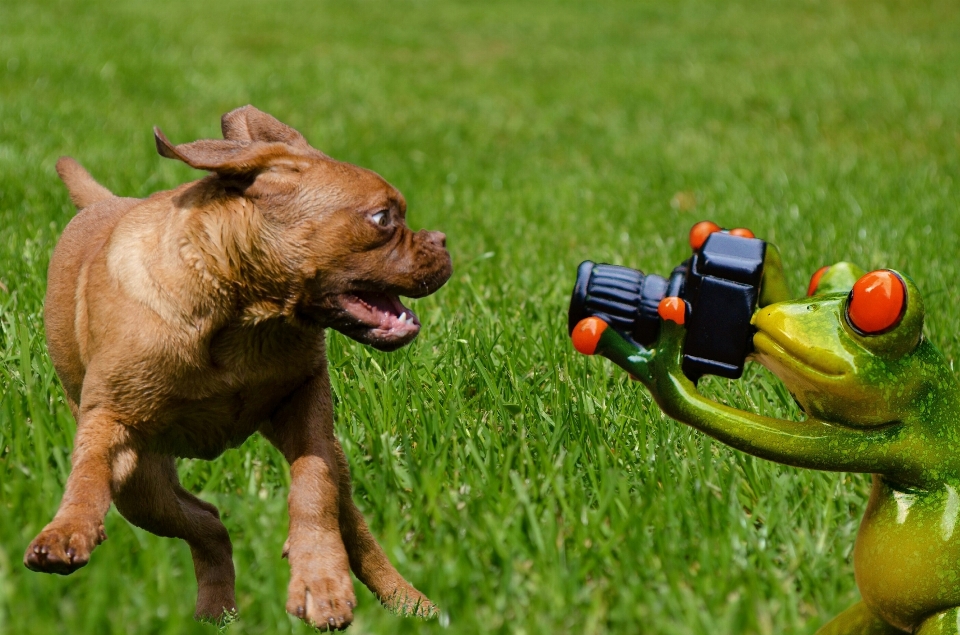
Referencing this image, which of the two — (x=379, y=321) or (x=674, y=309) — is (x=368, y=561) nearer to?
(x=379, y=321)

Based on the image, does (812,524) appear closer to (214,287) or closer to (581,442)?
(581,442)

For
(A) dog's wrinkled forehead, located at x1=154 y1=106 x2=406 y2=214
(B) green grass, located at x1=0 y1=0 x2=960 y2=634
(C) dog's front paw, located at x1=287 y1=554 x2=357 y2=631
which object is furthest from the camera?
(A) dog's wrinkled forehead, located at x1=154 y1=106 x2=406 y2=214

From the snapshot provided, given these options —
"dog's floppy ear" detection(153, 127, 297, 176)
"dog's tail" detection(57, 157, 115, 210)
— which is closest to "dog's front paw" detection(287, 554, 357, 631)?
"dog's floppy ear" detection(153, 127, 297, 176)

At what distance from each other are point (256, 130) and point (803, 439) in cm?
167

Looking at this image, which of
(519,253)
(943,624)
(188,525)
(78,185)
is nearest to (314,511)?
(188,525)

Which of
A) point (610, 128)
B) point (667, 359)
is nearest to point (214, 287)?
point (667, 359)

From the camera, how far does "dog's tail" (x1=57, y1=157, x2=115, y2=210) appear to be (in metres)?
3.66

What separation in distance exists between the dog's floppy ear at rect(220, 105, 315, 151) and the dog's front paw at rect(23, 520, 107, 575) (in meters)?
1.17

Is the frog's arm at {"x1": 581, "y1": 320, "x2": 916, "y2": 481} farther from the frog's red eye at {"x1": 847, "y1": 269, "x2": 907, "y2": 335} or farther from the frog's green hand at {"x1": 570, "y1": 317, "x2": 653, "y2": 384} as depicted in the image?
the frog's red eye at {"x1": 847, "y1": 269, "x2": 907, "y2": 335}

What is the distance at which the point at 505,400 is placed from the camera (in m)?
3.28

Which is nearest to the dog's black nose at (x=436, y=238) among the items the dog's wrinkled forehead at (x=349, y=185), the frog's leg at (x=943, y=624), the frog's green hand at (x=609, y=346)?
the dog's wrinkled forehead at (x=349, y=185)

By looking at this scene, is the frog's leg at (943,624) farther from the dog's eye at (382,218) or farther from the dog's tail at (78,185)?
the dog's tail at (78,185)

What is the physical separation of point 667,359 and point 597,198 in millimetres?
4442

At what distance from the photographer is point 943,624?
2102 millimetres
